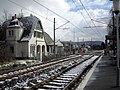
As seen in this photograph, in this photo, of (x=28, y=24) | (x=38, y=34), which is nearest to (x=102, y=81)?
(x=28, y=24)

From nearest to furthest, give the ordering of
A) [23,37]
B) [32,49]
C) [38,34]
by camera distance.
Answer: [23,37] < [32,49] < [38,34]

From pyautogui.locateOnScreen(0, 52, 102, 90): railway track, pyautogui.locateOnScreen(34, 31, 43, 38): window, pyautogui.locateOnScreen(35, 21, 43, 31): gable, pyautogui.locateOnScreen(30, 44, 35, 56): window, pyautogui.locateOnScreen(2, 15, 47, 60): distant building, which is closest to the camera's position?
pyautogui.locateOnScreen(0, 52, 102, 90): railway track

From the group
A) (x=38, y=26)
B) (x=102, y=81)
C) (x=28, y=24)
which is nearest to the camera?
(x=102, y=81)

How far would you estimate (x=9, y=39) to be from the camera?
1918 inches

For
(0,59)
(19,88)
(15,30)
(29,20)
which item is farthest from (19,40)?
(19,88)

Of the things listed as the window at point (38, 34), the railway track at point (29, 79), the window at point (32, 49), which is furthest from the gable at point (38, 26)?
the railway track at point (29, 79)

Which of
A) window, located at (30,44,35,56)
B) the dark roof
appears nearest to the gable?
the dark roof

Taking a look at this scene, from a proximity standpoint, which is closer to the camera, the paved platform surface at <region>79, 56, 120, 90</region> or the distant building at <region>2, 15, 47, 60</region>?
the paved platform surface at <region>79, 56, 120, 90</region>

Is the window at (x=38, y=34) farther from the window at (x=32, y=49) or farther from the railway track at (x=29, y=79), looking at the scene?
the railway track at (x=29, y=79)

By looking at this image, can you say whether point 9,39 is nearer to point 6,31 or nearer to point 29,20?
point 6,31

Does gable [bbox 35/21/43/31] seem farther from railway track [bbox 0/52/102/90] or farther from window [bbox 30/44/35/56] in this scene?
railway track [bbox 0/52/102/90]

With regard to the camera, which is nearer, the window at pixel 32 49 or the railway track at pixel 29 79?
the railway track at pixel 29 79

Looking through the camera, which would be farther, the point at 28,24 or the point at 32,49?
the point at 28,24

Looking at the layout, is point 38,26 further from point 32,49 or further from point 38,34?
point 32,49
